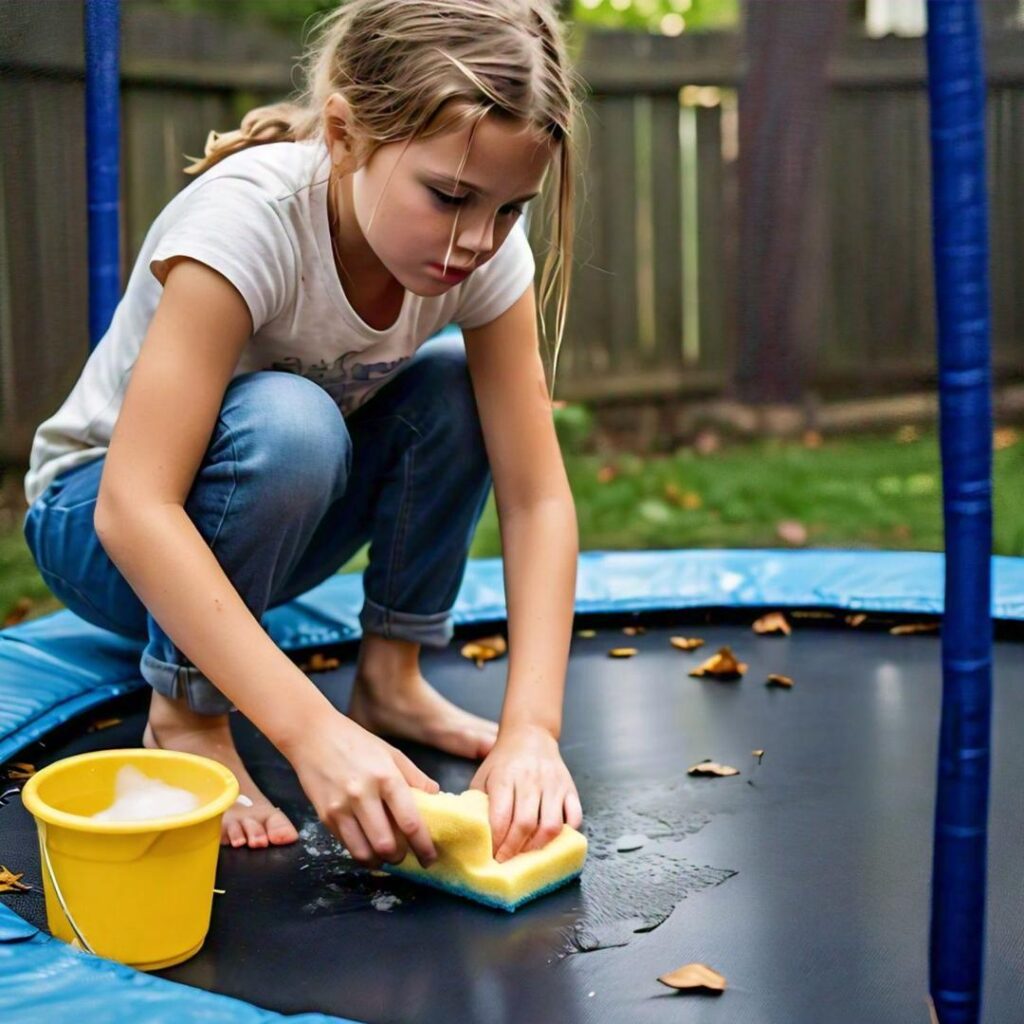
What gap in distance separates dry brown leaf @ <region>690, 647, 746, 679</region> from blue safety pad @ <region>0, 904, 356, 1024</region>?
1.03 meters

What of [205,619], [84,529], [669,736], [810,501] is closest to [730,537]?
[810,501]

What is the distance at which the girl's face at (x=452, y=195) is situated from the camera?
119cm

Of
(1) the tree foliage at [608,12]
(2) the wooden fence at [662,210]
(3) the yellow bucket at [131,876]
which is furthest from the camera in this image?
(1) the tree foliage at [608,12]

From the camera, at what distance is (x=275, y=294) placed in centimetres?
135

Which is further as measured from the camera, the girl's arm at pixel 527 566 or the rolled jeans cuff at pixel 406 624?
the rolled jeans cuff at pixel 406 624

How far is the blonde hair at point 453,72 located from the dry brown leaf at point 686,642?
0.82 meters

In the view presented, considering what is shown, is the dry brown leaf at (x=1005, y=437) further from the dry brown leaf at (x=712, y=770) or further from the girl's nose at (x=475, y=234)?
the girl's nose at (x=475, y=234)

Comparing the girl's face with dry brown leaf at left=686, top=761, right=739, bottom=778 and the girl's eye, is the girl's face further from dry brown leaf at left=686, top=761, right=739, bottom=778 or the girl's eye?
dry brown leaf at left=686, top=761, right=739, bottom=778

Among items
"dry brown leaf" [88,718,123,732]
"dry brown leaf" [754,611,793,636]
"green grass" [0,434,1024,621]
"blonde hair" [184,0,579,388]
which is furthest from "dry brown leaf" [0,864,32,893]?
"green grass" [0,434,1024,621]

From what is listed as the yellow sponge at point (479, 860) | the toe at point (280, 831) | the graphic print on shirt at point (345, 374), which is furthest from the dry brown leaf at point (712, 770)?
the graphic print on shirt at point (345, 374)

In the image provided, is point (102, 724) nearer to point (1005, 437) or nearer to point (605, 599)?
point (605, 599)

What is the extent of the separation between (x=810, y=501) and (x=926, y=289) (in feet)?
2.18

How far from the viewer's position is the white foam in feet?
3.77

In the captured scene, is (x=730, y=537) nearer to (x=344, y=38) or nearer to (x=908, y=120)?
(x=908, y=120)
